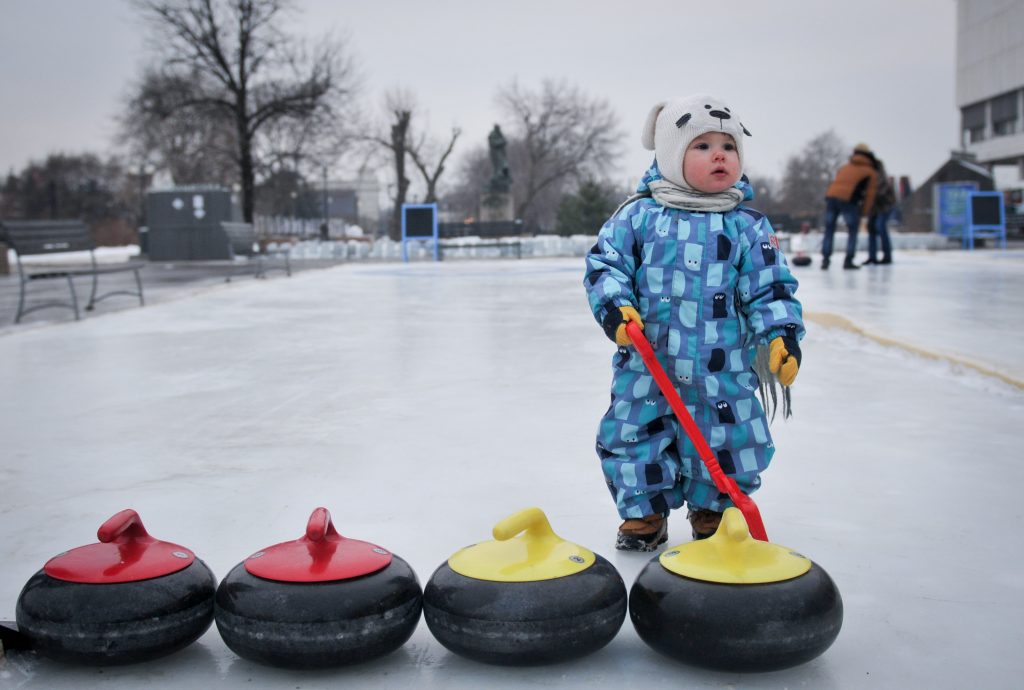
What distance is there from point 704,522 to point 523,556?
0.82 meters

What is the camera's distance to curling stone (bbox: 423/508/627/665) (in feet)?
5.86

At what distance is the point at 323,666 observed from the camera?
1795 millimetres

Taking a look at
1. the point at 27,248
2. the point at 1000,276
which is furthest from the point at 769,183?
the point at 27,248

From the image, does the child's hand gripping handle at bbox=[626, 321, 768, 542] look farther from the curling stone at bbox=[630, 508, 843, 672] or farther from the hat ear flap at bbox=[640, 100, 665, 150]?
the hat ear flap at bbox=[640, 100, 665, 150]

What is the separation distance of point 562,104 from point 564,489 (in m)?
48.0

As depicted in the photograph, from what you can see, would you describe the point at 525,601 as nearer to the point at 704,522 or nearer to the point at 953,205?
the point at 704,522

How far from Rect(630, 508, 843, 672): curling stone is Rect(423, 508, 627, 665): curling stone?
3.8 inches

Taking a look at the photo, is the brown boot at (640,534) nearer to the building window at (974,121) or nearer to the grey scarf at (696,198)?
the grey scarf at (696,198)

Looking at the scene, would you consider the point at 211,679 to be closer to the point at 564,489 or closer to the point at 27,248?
the point at 564,489

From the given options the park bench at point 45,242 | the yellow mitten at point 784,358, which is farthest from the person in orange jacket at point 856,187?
the yellow mitten at point 784,358

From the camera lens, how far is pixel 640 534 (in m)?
2.52

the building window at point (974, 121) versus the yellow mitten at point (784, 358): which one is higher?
the building window at point (974, 121)

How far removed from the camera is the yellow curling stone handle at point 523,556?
1.84 metres

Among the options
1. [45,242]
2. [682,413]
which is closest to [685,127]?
[682,413]
